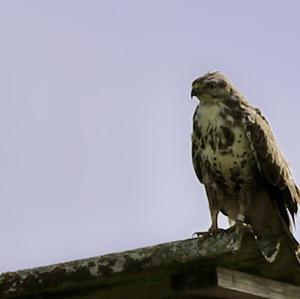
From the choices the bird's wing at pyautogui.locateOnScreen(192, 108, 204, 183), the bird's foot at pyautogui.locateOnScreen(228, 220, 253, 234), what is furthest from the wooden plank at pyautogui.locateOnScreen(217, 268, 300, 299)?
the bird's wing at pyautogui.locateOnScreen(192, 108, 204, 183)

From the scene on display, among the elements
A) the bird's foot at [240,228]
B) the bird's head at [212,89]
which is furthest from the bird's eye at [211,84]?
the bird's foot at [240,228]

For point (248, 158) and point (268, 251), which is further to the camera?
point (248, 158)

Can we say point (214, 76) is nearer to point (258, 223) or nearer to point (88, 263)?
point (258, 223)

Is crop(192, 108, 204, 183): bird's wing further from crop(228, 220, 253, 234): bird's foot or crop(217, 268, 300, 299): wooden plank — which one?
crop(217, 268, 300, 299): wooden plank

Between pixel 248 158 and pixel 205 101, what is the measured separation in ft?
2.12

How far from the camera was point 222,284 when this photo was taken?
6.33 meters

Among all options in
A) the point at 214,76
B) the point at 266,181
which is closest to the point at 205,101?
the point at 214,76

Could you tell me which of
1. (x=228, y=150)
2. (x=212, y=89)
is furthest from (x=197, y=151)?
(x=212, y=89)

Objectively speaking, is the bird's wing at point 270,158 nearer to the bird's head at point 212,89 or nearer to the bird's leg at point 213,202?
the bird's head at point 212,89

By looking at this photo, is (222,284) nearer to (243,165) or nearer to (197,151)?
(243,165)

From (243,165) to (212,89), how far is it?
0.73 metres

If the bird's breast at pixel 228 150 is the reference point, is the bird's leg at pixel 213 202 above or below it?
below

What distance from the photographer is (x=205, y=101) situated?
865 centimetres

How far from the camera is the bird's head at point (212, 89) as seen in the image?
28.3 ft
